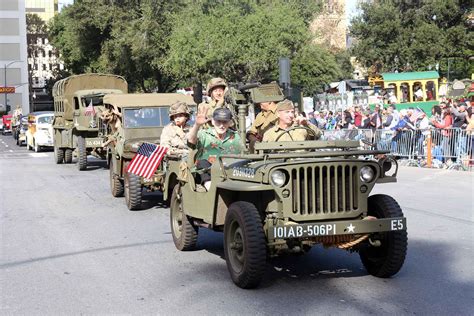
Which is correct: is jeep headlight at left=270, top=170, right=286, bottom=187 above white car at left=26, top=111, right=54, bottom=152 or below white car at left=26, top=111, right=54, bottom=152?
below

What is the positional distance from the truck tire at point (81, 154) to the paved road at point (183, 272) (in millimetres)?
7716

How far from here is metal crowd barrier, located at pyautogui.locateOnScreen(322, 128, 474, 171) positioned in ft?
61.0

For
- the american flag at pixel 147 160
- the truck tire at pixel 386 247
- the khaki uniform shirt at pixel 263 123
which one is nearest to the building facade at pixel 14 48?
the american flag at pixel 147 160

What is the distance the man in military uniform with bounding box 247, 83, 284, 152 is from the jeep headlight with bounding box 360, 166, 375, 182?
7.97 ft

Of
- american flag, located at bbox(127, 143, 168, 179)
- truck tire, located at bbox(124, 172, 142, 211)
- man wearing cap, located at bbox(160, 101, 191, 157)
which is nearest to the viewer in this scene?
man wearing cap, located at bbox(160, 101, 191, 157)

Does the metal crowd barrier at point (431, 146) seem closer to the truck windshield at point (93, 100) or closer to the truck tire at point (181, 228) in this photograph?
the truck windshield at point (93, 100)

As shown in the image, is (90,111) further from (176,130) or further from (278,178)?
(278,178)

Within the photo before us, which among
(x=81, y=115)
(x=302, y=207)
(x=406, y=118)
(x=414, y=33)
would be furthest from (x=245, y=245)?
(x=414, y=33)

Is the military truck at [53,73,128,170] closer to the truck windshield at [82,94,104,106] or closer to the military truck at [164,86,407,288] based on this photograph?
the truck windshield at [82,94,104,106]

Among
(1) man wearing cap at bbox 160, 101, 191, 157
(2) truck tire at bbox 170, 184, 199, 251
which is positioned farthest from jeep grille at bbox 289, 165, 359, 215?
(1) man wearing cap at bbox 160, 101, 191, 157

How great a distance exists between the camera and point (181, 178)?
8398 millimetres

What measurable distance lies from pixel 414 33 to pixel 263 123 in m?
42.0

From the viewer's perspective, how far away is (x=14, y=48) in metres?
104

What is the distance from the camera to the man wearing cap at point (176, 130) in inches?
421
